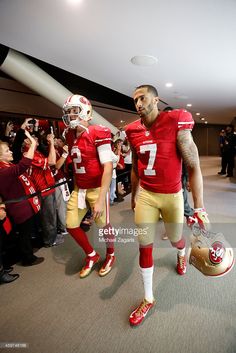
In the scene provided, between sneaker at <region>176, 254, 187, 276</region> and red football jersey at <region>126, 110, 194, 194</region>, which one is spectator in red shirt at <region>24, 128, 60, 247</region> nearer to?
red football jersey at <region>126, 110, 194, 194</region>

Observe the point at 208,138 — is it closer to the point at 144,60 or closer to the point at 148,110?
the point at 144,60

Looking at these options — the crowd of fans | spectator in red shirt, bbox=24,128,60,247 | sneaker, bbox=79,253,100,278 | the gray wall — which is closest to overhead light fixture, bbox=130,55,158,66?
the crowd of fans

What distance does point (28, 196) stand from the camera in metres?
2.25

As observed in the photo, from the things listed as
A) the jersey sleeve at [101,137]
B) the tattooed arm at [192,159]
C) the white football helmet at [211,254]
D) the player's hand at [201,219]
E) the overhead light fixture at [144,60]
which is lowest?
the white football helmet at [211,254]

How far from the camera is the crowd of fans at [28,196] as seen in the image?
7.16 feet

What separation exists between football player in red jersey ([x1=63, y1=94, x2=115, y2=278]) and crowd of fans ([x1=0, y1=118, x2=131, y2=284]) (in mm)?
207

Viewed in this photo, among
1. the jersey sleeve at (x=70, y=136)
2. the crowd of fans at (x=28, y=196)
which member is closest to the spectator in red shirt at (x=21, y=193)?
the crowd of fans at (x=28, y=196)

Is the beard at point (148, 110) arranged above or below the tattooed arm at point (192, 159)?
above

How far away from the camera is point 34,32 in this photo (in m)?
2.92

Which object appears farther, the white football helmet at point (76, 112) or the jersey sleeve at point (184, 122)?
the white football helmet at point (76, 112)

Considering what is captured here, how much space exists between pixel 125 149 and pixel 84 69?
2158 millimetres

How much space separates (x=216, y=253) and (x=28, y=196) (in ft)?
5.87

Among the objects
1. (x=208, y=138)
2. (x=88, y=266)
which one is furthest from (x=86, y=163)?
(x=208, y=138)

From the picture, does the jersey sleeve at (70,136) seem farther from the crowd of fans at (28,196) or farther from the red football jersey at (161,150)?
the red football jersey at (161,150)
